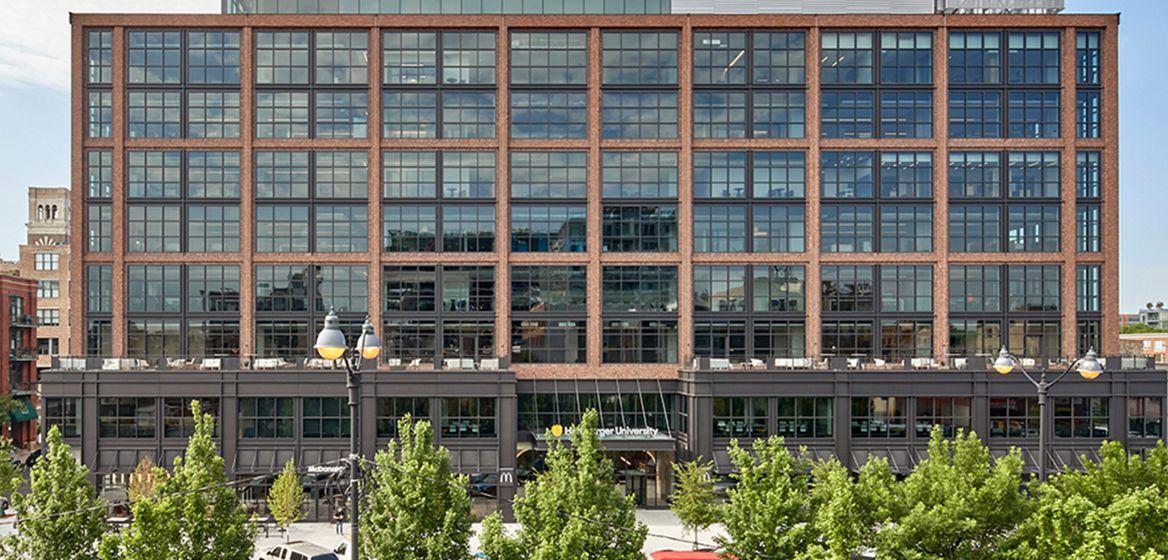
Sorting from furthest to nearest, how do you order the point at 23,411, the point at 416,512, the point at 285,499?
the point at 23,411 < the point at 285,499 < the point at 416,512

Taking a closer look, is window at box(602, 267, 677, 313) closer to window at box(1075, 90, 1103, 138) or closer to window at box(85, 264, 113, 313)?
window at box(1075, 90, 1103, 138)

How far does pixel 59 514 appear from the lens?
25828 millimetres

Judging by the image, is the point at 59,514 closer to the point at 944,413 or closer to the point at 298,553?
the point at 298,553

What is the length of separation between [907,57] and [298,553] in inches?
1607

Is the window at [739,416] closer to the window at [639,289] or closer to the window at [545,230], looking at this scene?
the window at [639,289]

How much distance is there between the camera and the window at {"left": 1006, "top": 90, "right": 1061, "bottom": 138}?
50969 millimetres

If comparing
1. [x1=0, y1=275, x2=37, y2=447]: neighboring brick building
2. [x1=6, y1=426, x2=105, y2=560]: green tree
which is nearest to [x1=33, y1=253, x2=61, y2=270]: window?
[x1=0, y1=275, x2=37, y2=447]: neighboring brick building

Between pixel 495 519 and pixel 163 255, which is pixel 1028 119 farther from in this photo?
pixel 163 255

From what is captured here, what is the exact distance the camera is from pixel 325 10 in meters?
51.9

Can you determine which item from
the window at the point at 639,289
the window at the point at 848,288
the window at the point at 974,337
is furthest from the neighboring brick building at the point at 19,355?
the window at the point at 974,337

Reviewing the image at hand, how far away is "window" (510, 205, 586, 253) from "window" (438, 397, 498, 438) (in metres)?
8.83

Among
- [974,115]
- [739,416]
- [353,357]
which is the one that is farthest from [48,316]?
[974,115]

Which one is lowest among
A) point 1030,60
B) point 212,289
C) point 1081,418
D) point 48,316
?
point 1081,418

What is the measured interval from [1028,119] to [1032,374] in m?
14.4
